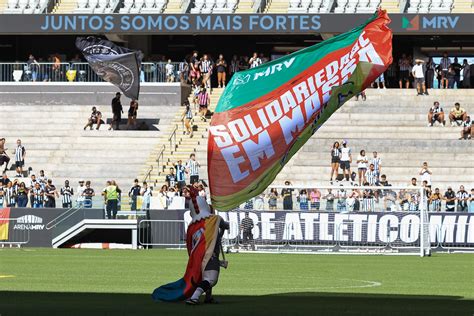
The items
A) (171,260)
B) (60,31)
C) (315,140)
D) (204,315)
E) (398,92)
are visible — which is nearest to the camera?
(204,315)

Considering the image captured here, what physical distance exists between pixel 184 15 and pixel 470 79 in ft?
38.8

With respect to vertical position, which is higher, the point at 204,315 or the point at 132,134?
the point at 132,134

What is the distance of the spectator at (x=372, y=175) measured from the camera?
44.2 m

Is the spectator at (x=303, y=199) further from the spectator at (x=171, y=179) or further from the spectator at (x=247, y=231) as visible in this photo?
the spectator at (x=171, y=179)

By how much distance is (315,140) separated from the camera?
4888 cm

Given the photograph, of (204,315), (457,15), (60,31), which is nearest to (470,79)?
(457,15)

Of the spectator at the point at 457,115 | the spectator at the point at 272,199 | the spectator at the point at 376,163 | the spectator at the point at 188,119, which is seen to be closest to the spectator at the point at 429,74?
the spectator at the point at 457,115

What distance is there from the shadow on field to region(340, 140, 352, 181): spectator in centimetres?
2453

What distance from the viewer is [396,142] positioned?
158 feet

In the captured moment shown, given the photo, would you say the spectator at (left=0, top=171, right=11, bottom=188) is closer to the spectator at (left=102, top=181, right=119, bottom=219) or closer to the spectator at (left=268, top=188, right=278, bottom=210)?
the spectator at (left=102, top=181, right=119, bottom=219)

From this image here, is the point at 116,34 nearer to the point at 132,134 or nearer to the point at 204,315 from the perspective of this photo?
the point at 132,134

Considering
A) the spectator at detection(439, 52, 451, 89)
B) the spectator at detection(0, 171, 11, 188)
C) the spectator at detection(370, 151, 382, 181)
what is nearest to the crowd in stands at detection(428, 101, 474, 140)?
the spectator at detection(439, 52, 451, 89)

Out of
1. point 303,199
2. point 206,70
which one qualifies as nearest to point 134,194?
point 303,199

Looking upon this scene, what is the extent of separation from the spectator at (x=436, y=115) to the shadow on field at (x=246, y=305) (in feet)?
95.2
